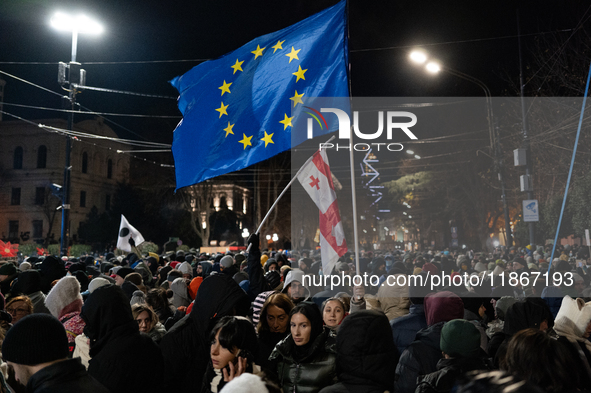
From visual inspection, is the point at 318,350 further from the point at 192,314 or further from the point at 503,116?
the point at 503,116

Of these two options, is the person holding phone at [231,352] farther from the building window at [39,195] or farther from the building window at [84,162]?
the building window at [84,162]

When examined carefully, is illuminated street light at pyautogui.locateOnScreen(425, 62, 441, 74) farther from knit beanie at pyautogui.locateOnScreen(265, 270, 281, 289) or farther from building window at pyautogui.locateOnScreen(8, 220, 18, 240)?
building window at pyautogui.locateOnScreen(8, 220, 18, 240)

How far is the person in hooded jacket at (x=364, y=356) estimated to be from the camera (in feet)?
9.52

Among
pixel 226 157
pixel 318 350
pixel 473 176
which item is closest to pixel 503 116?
pixel 473 176

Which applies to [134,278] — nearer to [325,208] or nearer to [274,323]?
[325,208]

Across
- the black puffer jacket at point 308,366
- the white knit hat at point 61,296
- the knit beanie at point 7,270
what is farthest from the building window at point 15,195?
the black puffer jacket at point 308,366

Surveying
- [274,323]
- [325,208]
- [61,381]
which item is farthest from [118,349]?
[325,208]

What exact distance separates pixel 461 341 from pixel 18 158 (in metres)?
69.8

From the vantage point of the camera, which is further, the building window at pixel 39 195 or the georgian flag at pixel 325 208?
the building window at pixel 39 195

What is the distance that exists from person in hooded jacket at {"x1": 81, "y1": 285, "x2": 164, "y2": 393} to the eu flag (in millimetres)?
3633

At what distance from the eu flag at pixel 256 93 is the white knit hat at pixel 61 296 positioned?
2.39m

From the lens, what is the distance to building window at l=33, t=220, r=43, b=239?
192 feet

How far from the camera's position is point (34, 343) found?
2488 mm

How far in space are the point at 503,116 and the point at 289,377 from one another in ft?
94.5
